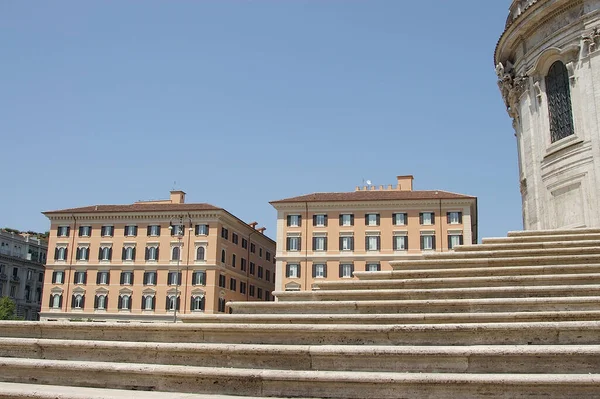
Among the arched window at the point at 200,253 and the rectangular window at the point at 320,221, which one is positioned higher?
the rectangular window at the point at 320,221

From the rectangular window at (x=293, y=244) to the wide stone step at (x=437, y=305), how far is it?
57928 mm

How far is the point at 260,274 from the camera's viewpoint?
83625 mm

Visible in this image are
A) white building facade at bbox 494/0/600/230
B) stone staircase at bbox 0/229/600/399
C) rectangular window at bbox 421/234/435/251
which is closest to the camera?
stone staircase at bbox 0/229/600/399

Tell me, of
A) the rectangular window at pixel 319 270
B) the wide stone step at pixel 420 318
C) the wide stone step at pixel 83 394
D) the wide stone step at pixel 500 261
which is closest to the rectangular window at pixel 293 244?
the rectangular window at pixel 319 270

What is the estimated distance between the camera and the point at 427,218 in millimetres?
66375

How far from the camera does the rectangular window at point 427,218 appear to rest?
66.2 m

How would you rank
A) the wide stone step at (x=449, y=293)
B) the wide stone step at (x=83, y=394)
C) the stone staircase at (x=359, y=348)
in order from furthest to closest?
the wide stone step at (x=449, y=293) < the wide stone step at (x=83, y=394) < the stone staircase at (x=359, y=348)

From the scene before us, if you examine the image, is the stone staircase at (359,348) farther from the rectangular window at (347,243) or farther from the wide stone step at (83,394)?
the rectangular window at (347,243)

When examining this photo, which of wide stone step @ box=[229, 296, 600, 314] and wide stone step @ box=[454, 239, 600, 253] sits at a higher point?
wide stone step @ box=[454, 239, 600, 253]

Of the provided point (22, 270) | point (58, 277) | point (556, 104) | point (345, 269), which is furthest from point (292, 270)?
point (556, 104)

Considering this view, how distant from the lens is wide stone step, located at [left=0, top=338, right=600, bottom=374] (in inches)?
266

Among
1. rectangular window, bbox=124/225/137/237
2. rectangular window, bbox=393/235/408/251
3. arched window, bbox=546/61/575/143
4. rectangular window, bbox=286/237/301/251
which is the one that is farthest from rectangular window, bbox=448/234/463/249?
arched window, bbox=546/61/575/143

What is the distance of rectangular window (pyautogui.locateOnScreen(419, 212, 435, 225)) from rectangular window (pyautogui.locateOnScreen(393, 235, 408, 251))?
2.53m

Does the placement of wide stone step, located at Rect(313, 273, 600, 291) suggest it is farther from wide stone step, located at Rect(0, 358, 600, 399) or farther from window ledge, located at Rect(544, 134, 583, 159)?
window ledge, located at Rect(544, 134, 583, 159)
